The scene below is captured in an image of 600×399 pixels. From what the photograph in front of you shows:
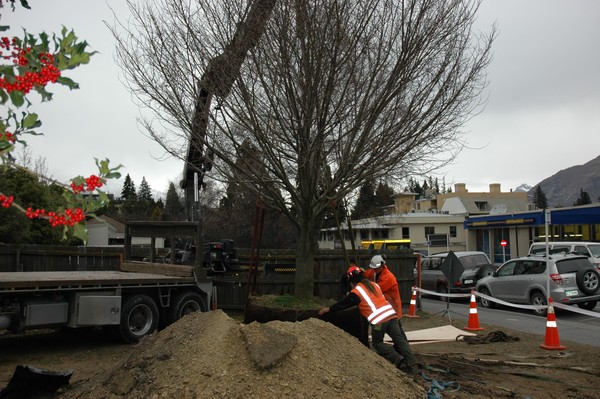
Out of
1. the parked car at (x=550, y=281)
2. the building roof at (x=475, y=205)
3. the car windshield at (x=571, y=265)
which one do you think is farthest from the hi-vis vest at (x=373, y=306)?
the building roof at (x=475, y=205)

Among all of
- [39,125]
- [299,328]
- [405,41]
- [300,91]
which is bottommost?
[299,328]

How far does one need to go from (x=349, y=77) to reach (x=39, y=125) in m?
7.10

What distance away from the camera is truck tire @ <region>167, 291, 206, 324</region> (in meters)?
12.0

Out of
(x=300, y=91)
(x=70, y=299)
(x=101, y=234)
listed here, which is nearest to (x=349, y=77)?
(x=300, y=91)

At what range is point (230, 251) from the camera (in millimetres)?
14828

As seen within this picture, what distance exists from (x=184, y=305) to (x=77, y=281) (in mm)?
2804

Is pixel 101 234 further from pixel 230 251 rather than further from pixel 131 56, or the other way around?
pixel 131 56

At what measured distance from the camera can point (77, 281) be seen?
32.6 ft

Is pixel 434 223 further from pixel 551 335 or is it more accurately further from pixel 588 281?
pixel 551 335

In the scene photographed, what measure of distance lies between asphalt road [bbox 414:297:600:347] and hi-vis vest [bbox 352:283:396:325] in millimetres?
5735

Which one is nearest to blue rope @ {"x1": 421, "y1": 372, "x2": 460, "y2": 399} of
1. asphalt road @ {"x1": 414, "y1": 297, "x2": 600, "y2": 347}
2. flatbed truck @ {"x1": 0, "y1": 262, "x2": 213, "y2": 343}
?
asphalt road @ {"x1": 414, "y1": 297, "x2": 600, "y2": 347}

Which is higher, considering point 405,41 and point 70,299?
point 405,41

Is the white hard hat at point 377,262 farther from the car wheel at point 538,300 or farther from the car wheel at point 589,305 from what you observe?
the car wheel at point 589,305

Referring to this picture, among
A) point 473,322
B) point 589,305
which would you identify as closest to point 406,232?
point 589,305
